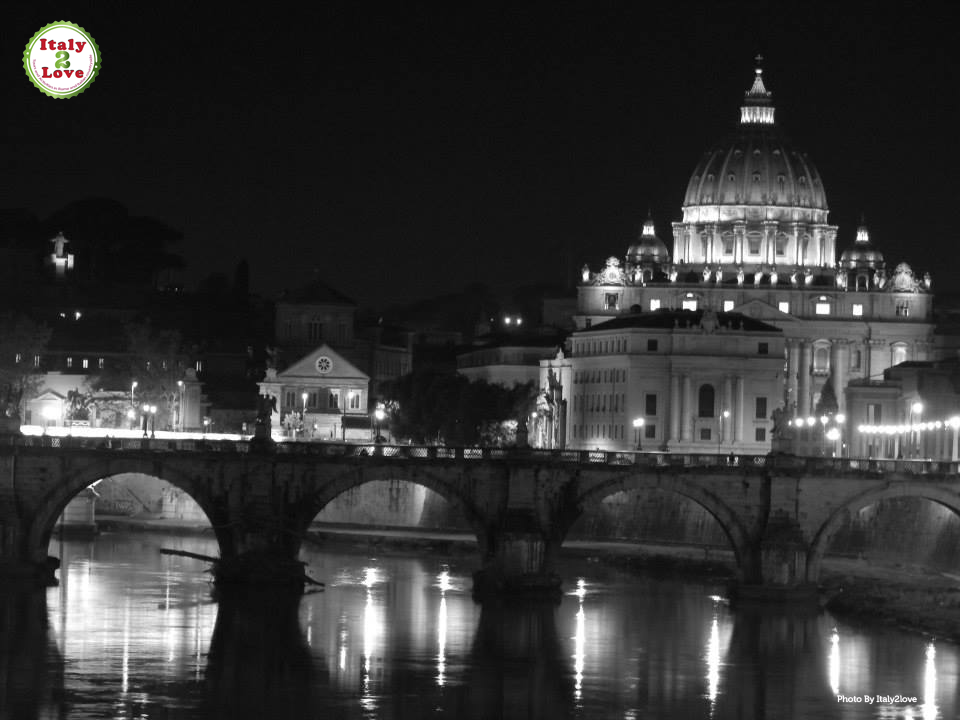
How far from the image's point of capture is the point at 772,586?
9231cm

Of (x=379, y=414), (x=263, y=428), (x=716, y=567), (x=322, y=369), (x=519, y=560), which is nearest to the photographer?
(x=519, y=560)

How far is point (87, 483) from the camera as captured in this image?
9675 cm

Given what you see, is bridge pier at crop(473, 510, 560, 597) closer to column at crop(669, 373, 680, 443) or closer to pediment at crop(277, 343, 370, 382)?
Result: pediment at crop(277, 343, 370, 382)

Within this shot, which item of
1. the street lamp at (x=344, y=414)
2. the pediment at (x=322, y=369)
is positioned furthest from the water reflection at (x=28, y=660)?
the pediment at (x=322, y=369)

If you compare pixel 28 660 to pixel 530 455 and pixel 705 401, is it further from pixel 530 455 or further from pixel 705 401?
pixel 705 401

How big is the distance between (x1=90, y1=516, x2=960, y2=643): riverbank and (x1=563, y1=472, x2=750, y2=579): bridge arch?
318 centimetres

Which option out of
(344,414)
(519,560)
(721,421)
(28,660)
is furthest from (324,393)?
(28,660)

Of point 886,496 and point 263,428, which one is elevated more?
point 263,428

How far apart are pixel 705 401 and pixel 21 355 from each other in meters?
45.1

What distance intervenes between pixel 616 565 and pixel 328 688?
115 feet

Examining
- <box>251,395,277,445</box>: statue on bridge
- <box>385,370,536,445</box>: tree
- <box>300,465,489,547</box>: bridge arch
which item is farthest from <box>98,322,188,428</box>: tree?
<box>300,465,489,547</box>: bridge arch

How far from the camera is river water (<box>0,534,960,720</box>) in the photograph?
73.7 meters

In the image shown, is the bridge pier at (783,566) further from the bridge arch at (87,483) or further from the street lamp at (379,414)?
the street lamp at (379,414)

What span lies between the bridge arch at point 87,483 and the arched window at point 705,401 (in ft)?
289
